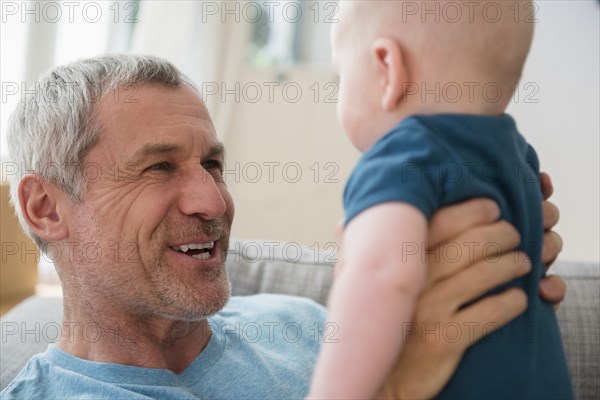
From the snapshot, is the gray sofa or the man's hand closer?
the man's hand

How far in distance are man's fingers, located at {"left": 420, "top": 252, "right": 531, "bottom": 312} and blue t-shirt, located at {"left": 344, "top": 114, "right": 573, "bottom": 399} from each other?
0.08 ft

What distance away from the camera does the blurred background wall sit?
3.26 m

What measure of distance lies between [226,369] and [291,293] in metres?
0.64

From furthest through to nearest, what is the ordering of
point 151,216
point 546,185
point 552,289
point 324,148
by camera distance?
point 324,148, point 151,216, point 546,185, point 552,289

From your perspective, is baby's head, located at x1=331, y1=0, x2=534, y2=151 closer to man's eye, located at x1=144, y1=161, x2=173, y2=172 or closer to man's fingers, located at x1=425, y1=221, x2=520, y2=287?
man's fingers, located at x1=425, y1=221, x2=520, y2=287

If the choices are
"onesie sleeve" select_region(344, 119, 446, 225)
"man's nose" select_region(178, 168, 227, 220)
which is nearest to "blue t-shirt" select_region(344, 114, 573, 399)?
"onesie sleeve" select_region(344, 119, 446, 225)

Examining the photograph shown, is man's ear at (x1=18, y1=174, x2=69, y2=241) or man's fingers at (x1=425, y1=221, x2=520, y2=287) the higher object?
man's fingers at (x1=425, y1=221, x2=520, y2=287)

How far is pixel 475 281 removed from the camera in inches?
38.8

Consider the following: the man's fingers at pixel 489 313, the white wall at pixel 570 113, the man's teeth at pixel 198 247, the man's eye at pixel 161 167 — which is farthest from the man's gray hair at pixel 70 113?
the white wall at pixel 570 113

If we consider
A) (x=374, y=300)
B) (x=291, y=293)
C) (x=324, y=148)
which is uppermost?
(x=374, y=300)

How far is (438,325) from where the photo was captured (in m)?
0.98

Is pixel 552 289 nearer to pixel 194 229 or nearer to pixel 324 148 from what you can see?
pixel 194 229

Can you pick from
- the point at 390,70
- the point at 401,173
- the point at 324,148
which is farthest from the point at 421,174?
the point at 324,148

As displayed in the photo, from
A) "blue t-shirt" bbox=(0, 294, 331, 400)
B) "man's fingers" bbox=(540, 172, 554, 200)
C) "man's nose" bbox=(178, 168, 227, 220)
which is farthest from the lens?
"man's nose" bbox=(178, 168, 227, 220)
